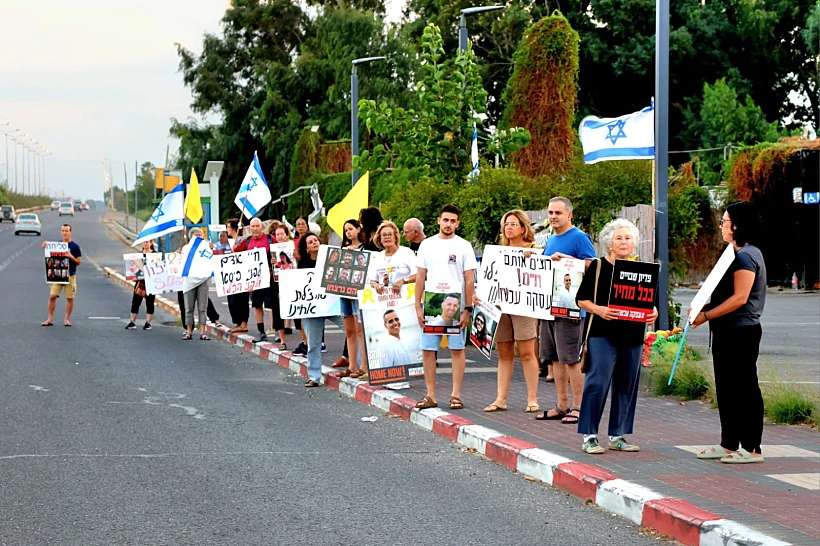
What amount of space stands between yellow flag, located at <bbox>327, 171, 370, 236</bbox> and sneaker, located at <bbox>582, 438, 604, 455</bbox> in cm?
770

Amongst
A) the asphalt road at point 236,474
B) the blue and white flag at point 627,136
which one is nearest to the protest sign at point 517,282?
the asphalt road at point 236,474

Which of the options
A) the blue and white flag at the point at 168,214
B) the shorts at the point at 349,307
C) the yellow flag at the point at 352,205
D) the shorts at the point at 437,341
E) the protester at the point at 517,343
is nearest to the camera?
the protester at the point at 517,343

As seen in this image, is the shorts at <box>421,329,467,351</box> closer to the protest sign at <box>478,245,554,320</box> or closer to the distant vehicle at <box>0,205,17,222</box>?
the protest sign at <box>478,245,554,320</box>

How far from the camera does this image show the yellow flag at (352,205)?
15.6m

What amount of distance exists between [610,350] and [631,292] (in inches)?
17.9

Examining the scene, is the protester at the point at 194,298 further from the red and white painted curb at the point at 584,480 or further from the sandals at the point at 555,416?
the sandals at the point at 555,416

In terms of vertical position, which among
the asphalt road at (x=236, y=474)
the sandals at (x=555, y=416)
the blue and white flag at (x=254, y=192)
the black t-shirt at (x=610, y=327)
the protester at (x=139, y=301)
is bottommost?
the asphalt road at (x=236, y=474)

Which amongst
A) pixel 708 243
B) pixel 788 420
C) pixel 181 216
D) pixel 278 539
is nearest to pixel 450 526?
pixel 278 539

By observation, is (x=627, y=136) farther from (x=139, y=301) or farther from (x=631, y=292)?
(x=139, y=301)

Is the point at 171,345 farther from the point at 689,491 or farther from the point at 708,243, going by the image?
the point at 708,243

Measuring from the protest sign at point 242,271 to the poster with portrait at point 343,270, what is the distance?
471cm

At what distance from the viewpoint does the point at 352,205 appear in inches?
623

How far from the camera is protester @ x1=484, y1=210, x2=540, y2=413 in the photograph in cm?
1047

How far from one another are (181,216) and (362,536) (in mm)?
17655
